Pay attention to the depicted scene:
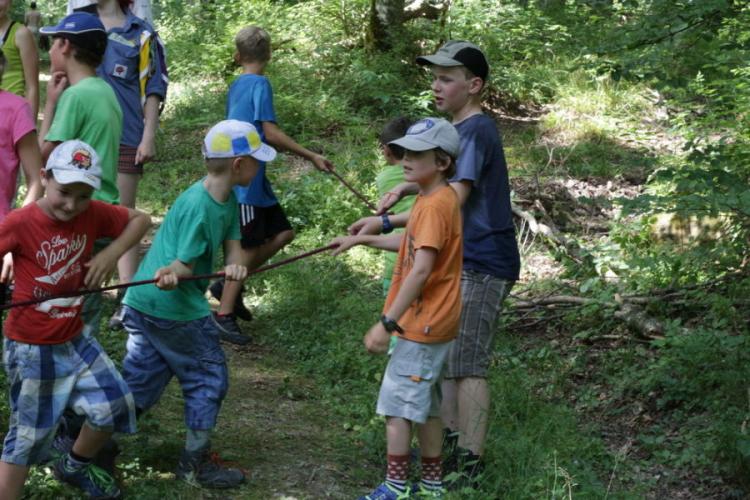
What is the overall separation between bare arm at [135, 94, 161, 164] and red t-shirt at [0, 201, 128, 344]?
2.07 metres

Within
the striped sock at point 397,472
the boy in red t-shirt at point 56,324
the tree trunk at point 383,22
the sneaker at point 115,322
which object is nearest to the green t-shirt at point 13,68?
the sneaker at point 115,322

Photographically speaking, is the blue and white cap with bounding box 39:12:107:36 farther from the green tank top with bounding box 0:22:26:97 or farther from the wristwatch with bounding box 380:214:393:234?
the wristwatch with bounding box 380:214:393:234

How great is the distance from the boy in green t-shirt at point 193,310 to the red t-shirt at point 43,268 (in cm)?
48

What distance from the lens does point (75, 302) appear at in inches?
156

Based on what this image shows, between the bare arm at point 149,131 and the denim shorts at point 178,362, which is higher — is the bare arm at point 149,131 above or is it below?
above

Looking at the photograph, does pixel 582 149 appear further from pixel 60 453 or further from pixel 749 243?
pixel 60 453

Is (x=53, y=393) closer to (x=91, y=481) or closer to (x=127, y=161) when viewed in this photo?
(x=91, y=481)

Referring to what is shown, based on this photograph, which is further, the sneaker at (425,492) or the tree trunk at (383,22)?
the tree trunk at (383,22)

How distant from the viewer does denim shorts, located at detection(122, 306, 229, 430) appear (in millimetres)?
4426

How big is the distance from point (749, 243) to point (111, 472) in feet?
15.8

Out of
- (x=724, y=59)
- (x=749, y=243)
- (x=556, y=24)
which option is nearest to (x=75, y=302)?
(x=749, y=243)

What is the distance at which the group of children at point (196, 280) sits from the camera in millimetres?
3877

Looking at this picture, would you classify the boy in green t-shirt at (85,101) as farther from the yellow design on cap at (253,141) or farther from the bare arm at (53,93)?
the yellow design on cap at (253,141)

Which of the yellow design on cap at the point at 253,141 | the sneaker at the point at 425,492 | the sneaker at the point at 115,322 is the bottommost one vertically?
the sneaker at the point at 115,322
